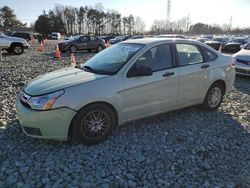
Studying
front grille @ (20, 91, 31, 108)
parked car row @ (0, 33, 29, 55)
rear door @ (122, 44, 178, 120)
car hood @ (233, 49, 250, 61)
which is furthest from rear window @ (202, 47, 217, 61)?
parked car row @ (0, 33, 29, 55)

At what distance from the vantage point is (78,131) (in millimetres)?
3588

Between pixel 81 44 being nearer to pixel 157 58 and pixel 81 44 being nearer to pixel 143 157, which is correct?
pixel 157 58

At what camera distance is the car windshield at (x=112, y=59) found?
4.00m

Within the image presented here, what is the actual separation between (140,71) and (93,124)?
1.13m

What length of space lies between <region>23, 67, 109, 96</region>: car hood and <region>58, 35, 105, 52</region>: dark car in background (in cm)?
1612

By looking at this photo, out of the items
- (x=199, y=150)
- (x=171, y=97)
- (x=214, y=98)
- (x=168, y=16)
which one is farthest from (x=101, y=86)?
(x=168, y=16)

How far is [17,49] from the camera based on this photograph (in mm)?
16469

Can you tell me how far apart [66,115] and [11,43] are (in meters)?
14.8

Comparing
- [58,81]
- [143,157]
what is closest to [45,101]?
[58,81]

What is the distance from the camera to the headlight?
11.0 ft

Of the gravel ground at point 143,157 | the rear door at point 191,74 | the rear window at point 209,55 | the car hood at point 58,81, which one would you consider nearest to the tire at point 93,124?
the gravel ground at point 143,157

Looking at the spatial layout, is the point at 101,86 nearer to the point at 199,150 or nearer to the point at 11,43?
the point at 199,150

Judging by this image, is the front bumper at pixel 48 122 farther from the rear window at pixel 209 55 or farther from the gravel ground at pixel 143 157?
the rear window at pixel 209 55

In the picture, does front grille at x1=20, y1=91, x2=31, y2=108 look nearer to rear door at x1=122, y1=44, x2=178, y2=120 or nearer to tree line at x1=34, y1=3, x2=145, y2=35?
rear door at x1=122, y1=44, x2=178, y2=120
